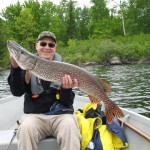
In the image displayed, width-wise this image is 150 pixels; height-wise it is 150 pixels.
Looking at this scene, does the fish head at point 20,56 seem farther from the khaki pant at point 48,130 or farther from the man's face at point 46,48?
the khaki pant at point 48,130

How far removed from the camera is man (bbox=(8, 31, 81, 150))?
131 inches

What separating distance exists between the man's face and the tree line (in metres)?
28.7

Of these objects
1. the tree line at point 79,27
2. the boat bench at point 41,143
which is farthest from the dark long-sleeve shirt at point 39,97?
the tree line at point 79,27

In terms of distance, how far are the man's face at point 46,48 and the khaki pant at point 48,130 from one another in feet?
2.55

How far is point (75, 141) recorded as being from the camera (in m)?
3.28

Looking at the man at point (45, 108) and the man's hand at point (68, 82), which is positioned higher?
the man's hand at point (68, 82)

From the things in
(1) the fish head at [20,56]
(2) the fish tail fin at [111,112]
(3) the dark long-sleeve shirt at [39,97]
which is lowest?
(2) the fish tail fin at [111,112]

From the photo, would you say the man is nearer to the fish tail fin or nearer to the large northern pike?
the large northern pike

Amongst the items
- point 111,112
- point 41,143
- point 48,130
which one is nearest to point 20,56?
point 48,130

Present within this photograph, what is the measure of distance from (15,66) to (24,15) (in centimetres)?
3878

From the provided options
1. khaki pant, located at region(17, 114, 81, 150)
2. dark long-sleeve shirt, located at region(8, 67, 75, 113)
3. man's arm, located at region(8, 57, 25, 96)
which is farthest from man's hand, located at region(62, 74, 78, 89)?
man's arm, located at region(8, 57, 25, 96)

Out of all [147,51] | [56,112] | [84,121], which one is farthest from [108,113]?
[147,51]

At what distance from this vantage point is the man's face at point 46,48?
3.96m

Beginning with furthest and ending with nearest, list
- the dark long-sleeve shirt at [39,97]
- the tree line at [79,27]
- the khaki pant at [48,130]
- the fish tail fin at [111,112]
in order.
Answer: the tree line at [79,27] < the dark long-sleeve shirt at [39,97] < the fish tail fin at [111,112] < the khaki pant at [48,130]
